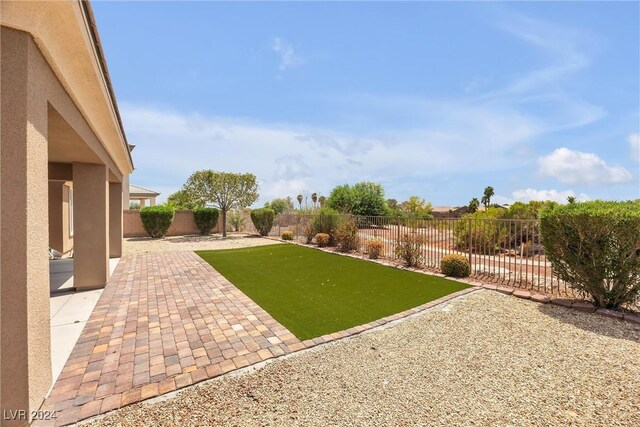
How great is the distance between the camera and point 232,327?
4816mm

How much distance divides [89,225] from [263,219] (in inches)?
608

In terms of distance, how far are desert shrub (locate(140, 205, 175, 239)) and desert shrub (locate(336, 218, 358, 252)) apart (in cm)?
1409

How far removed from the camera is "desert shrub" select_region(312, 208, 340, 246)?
15.2 m

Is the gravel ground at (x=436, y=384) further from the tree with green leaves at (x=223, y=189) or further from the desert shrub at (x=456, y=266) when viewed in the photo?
the tree with green leaves at (x=223, y=189)

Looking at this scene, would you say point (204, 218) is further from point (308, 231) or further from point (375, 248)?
point (375, 248)

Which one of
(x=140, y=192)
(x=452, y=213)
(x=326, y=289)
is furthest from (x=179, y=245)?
(x=452, y=213)

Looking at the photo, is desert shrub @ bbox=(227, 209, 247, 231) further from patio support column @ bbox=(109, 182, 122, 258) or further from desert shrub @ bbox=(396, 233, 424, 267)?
desert shrub @ bbox=(396, 233, 424, 267)

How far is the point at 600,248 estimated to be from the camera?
18.2ft

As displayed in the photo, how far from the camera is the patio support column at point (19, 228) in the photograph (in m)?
2.40

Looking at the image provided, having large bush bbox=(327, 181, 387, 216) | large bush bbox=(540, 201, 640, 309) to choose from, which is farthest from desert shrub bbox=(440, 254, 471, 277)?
large bush bbox=(327, 181, 387, 216)

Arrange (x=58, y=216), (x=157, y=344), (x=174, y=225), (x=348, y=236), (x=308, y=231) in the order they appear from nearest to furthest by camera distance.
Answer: (x=157, y=344)
(x=58, y=216)
(x=348, y=236)
(x=308, y=231)
(x=174, y=225)

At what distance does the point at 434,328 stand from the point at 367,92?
9.91 metres

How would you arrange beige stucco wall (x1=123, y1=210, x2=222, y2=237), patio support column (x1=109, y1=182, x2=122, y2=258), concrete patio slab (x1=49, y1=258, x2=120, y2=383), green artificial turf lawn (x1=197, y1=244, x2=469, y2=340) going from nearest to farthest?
1. concrete patio slab (x1=49, y1=258, x2=120, y2=383)
2. green artificial turf lawn (x1=197, y1=244, x2=469, y2=340)
3. patio support column (x1=109, y1=182, x2=122, y2=258)
4. beige stucco wall (x1=123, y1=210, x2=222, y2=237)

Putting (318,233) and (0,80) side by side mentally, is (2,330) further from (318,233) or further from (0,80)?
(318,233)
